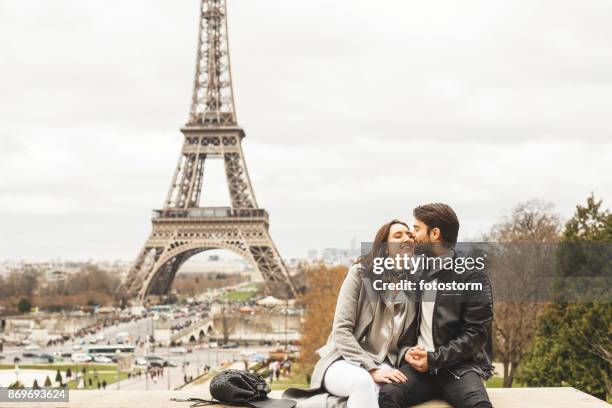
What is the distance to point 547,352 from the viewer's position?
56.5 ft

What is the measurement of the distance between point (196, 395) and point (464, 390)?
6.02ft

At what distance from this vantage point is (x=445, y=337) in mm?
4918

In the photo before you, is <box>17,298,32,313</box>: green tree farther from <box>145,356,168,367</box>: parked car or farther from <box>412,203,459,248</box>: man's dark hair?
<box>412,203,459,248</box>: man's dark hair

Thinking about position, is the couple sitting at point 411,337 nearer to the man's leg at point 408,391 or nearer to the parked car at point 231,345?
the man's leg at point 408,391

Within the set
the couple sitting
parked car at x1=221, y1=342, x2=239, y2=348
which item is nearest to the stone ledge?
the couple sitting

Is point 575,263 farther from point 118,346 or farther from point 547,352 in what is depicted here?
point 118,346

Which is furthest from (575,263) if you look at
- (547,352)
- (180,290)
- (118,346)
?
(180,290)

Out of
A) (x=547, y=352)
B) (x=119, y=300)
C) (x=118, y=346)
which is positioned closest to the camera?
(x=547, y=352)

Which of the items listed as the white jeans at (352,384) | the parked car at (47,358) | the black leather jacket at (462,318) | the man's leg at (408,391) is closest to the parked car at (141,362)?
the parked car at (47,358)

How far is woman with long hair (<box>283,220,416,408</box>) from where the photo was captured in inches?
192

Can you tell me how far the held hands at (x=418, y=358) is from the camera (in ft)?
15.8

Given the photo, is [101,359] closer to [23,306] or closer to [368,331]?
[23,306]

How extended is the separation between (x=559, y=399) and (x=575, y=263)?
34.9 ft

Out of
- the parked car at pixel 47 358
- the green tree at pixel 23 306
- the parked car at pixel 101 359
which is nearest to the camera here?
the parked car at pixel 47 358
